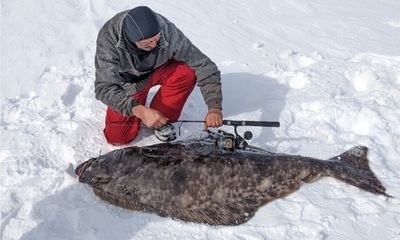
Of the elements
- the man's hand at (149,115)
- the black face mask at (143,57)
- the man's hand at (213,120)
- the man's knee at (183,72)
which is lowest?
the man's hand at (213,120)

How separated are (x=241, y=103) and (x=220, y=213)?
2.03 m

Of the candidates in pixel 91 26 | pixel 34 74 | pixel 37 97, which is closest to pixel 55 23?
pixel 91 26

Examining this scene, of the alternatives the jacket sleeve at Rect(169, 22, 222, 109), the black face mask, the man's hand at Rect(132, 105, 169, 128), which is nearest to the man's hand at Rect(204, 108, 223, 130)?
the jacket sleeve at Rect(169, 22, 222, 109)

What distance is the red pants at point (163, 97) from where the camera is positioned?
Answer: 4.58 metres

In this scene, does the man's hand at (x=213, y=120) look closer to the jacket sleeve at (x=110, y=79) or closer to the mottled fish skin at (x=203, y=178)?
the mottled fish skin at (x=203, y=178)

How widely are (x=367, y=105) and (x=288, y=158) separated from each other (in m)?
1.60

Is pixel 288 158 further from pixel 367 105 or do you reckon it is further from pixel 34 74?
pixel 34 74

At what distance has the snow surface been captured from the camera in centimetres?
356

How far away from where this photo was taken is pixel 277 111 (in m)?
5.15

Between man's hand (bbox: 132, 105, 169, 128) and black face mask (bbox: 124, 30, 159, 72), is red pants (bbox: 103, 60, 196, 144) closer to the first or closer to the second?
black face mask (bbox: 124, 30, 159, 72)

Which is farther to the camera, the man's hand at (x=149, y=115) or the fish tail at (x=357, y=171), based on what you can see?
the man's hand at (x=149, y=115)

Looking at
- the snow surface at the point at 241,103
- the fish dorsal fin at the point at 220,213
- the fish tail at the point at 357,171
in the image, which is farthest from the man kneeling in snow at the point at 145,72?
the fish tail at the point at 357,171

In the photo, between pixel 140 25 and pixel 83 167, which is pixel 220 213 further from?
pixel 140 25

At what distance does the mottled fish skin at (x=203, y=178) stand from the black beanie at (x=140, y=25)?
992 mm
